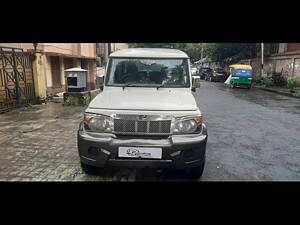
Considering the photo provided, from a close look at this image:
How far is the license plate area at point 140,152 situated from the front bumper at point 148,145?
0.04m

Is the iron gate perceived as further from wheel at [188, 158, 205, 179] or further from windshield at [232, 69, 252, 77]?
windshield at [232, 69, 252, 77]

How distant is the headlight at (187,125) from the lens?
10.5 feet

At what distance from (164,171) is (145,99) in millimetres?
1264

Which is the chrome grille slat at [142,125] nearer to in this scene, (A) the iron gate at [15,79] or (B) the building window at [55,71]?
(A) the iron gate at [15,79]

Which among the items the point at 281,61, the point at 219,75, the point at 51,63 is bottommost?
the point at 219,75

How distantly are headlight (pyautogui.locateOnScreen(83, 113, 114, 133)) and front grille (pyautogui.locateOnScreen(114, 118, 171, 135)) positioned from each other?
0.11 metres

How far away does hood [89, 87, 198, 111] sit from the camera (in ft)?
10.7

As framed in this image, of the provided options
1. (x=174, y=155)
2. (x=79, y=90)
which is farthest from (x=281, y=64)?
(x=174, y=155)

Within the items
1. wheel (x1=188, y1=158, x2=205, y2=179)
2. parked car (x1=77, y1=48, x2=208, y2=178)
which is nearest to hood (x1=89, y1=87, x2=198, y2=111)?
parked car (x1=77, y1=48, x2=208, y2=178)

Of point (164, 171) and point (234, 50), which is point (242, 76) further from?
point (164, 171)

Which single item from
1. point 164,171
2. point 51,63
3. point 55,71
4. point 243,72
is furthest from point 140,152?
point 243,72

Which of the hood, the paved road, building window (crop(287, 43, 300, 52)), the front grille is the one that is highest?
building window (crop(287, 43, 300, 52))

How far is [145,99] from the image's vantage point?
3.50m

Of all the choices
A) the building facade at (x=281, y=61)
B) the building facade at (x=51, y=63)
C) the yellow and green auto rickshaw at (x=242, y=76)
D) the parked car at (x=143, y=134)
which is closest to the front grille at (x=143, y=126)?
the parked car at (x=143, y=134)
